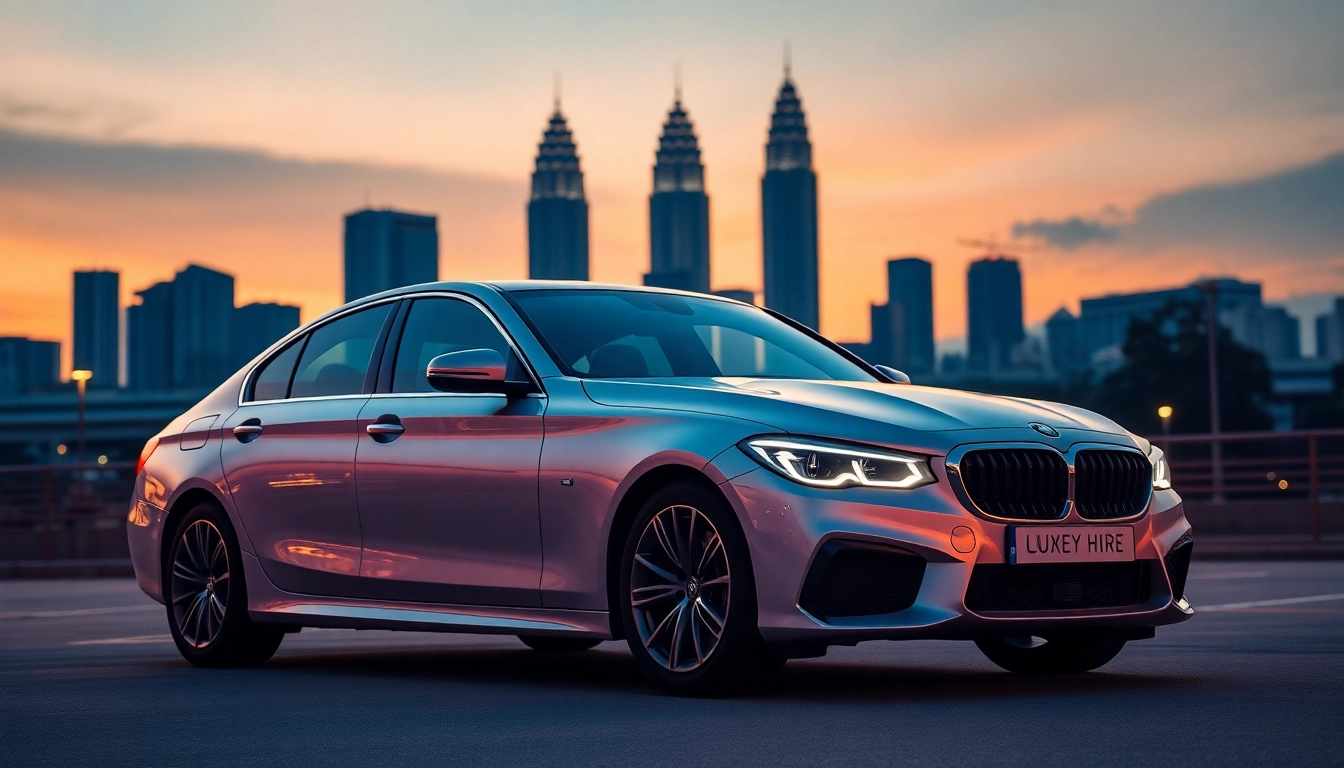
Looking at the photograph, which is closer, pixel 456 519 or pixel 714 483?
pixel 714 483

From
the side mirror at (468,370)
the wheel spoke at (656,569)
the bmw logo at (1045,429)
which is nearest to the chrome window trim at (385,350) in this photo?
the side mirror at (468,370)

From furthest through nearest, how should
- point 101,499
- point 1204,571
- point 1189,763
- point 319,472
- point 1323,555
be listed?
1. point 101,499
2. point 1323,555
3. point 1204,571
4. point 319,472
5. point 1189,763

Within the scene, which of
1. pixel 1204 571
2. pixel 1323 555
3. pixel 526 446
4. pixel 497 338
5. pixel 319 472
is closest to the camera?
pixel 526 446

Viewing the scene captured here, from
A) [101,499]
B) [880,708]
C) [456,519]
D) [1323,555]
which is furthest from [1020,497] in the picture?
[101,499]

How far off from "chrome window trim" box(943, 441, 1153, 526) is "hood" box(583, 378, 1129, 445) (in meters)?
0.07

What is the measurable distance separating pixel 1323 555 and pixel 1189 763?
16882mm

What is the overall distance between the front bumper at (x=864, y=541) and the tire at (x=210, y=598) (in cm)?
A: 326

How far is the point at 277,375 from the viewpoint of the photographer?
9.11 m

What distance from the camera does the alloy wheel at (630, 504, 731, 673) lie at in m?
6.49

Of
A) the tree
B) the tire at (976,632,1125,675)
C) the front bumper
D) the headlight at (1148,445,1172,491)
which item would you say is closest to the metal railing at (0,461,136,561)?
the tire at (976,632,1125,675)

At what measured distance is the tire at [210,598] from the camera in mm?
8703

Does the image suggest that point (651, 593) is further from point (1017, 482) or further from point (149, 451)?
point (149, 451)

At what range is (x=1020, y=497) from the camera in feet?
21.2

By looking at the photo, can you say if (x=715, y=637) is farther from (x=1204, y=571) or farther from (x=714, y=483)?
(x=1204, y=571)
